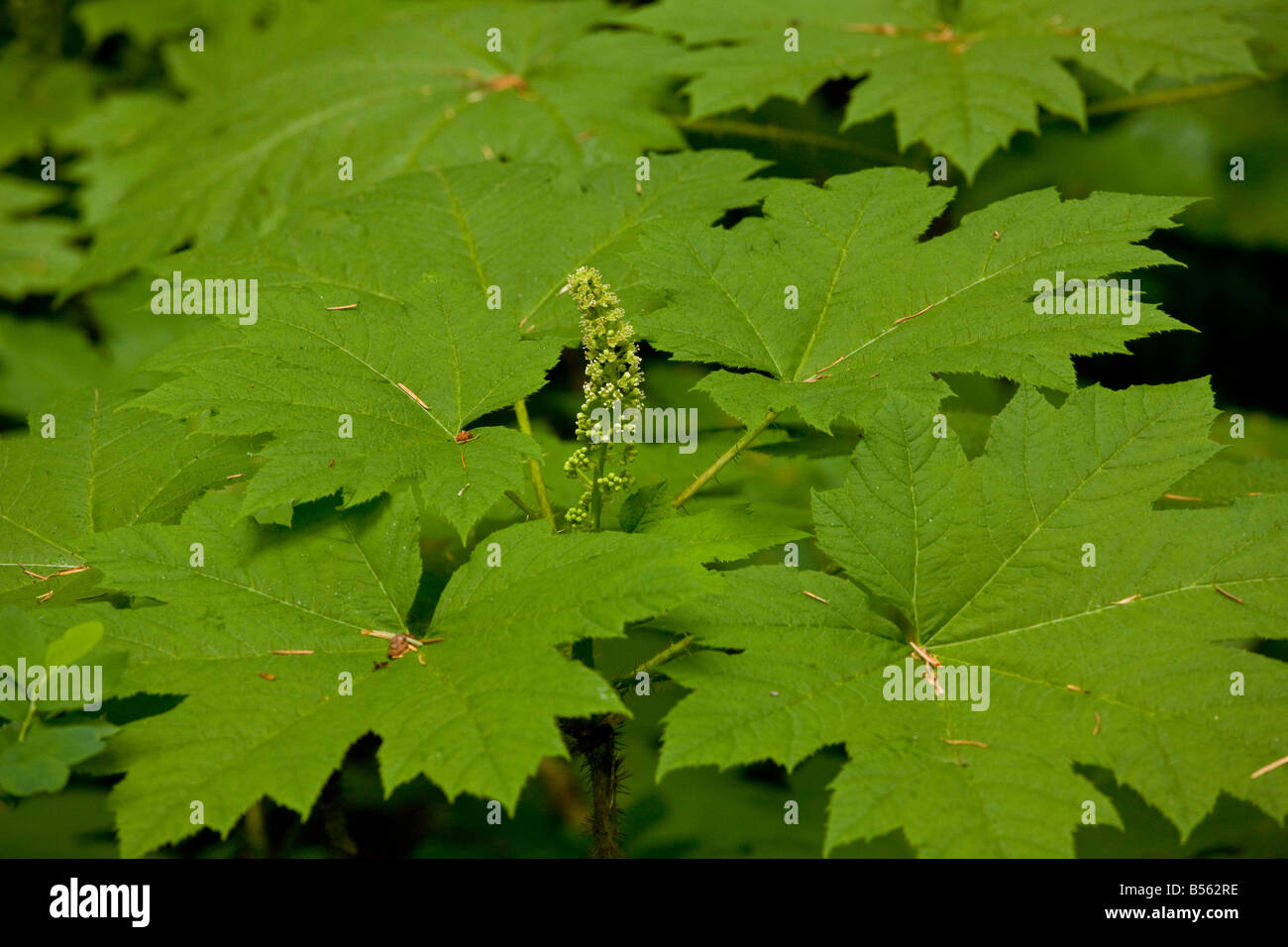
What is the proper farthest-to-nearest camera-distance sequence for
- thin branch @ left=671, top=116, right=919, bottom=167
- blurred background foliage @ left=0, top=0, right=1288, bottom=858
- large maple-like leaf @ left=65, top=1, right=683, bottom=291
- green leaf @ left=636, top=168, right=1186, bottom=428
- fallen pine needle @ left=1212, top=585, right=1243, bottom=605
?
1. thin branch @ left=671, top=116, right=919, bottom=167
2. large maple-like leaf @ left=65, top=1, right=683, bottom=291
3. blurred background foliage @ left=0, top=0, right=1288, bottom=858
4. green leaf @ left=636, top=168, right=1186, bottom=428
5. fallen pine needle @ left=1212, top=585, right=1243, bottom=605

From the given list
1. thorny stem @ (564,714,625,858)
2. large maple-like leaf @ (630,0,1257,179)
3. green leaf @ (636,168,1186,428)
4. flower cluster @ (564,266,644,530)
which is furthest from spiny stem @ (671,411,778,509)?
large maple-like leaf @ (630,0,1257,179)

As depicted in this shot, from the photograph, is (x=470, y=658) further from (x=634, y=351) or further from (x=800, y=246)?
(x=800, y=246)

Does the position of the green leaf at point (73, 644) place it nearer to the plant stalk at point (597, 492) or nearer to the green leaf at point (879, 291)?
the plant stalk at point (597, 492)

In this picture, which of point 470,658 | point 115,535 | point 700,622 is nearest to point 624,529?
point 700,622

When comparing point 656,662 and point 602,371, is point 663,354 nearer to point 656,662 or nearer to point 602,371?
point 602,371

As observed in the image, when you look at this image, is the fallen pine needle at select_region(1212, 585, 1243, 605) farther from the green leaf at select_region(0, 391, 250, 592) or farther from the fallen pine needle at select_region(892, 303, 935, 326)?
the green leaf at select_region(0, 391, 250, 592)
